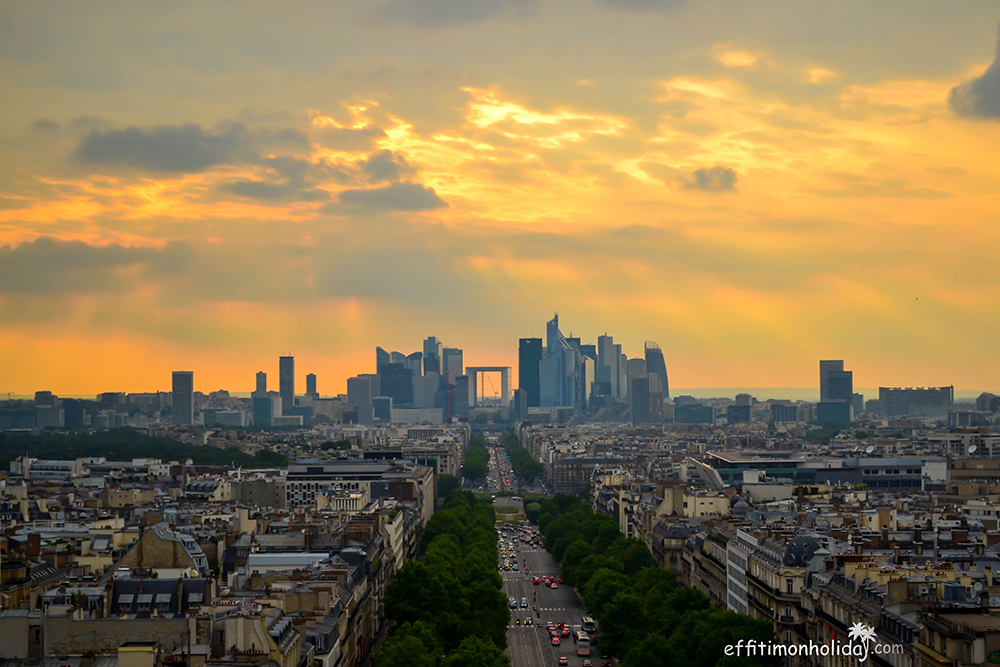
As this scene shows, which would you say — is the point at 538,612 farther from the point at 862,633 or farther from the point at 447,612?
the point at 862,633

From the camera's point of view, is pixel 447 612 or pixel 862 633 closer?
pixel 862 633

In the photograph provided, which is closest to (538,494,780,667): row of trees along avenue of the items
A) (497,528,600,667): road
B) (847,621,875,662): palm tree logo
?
(497,528,600,667): road

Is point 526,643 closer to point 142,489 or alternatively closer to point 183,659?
point 183,659

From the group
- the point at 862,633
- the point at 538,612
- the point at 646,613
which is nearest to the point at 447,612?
the point at 646,613

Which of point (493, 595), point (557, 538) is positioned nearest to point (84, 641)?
point (493, 595)

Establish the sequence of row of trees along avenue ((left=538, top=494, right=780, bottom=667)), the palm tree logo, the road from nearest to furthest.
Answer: the palm tree logo, row of trees along avenue ((left=538, top=494, right=780, bottom=667)), the road

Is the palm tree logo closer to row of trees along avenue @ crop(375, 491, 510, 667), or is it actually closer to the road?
row of trees along avenue @ crop(375, 491, 510, 667)
